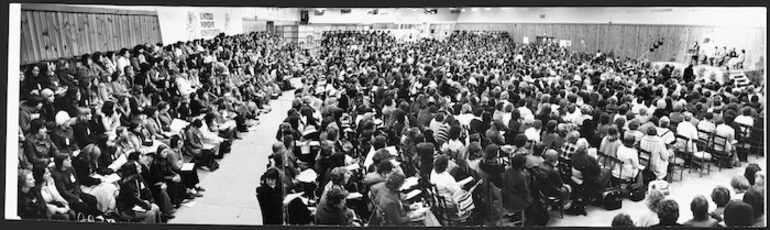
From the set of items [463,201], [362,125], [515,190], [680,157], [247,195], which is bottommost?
[247,195]

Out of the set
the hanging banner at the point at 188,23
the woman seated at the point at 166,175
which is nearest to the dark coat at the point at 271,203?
the woman seated at the point at 166,175

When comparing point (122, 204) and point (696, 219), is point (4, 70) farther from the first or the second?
point (696, 219)

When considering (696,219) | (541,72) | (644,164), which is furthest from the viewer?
(541,72)

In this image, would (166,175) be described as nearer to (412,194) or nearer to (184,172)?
(184,172)

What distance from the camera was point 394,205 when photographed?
21.8 feet

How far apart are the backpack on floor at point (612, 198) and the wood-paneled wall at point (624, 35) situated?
395 inches

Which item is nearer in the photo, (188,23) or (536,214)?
(536,214)

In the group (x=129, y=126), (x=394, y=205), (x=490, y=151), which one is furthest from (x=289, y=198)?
(x=129, y=126)

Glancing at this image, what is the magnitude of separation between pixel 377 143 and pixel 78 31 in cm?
869

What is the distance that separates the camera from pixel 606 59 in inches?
920

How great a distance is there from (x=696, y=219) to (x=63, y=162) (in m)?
7.68

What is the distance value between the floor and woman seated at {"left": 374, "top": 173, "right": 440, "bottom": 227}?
236 centimetres

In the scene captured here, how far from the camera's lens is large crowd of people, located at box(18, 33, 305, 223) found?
782 centimetres

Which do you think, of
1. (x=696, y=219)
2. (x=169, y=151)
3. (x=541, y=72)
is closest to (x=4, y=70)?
(x=169, y=151)
